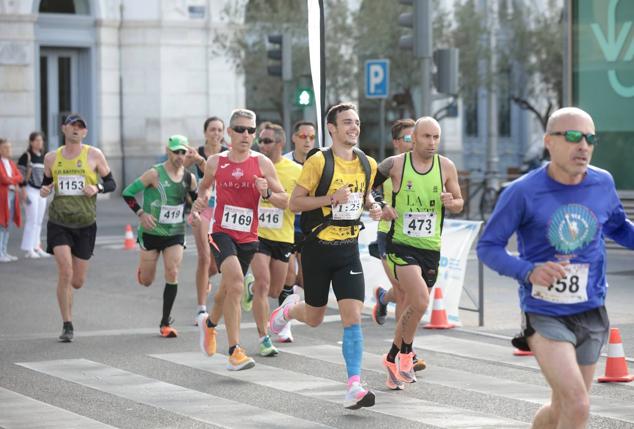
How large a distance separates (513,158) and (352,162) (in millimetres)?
44128

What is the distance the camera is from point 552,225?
610 centimetres

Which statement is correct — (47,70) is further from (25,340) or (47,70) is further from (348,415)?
(348,415)

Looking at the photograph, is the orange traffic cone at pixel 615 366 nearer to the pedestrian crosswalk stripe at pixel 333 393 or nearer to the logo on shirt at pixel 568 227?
the pedestrian crosswalk stripe at pixel 333 393

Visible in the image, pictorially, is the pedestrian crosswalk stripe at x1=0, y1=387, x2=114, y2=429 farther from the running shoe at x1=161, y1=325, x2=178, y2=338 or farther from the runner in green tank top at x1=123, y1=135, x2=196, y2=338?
the runner in green tank top at x1=123, y1=135, x2=196, y2=338

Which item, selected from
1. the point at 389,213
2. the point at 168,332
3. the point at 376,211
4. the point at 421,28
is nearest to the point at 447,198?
the point at 389,213

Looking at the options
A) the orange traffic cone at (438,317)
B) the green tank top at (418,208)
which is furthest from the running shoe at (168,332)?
the green tank top at (418,208)

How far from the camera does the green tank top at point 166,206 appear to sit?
1165cm

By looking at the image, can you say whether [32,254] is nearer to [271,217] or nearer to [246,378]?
[271,217]

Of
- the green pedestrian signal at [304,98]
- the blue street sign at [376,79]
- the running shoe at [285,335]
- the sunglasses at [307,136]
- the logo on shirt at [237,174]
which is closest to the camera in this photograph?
the logo on shirt at [237,174]

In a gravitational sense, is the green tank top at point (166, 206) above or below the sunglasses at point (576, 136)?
below

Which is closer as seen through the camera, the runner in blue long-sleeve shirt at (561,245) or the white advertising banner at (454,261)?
the runner in blue long-sleeve shirt at (561,245)

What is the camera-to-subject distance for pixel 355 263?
29.0ft

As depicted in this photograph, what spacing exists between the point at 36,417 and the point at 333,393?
1931 millimetres

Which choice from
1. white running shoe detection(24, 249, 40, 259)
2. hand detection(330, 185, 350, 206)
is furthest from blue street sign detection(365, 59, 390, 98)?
hand detection(330, 185, 350, 206)
